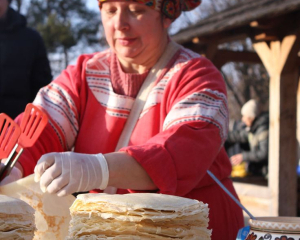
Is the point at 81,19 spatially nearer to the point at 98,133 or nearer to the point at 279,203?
the point at 279,203

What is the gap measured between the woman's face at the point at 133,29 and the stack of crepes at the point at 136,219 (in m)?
0.96

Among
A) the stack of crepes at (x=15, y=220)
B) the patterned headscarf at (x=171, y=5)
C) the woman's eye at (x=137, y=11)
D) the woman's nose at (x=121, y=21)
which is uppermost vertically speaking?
the patterned headscarf at (x=171, y=5)

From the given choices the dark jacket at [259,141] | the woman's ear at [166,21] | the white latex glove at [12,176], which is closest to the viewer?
the white latex glove at [12,176]

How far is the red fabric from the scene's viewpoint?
1.57 meters

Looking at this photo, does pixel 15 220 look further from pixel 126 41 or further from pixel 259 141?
pixel 259 141

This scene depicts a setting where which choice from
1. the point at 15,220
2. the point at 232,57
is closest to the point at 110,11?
the point at 15,220

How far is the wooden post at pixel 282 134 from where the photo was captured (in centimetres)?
569

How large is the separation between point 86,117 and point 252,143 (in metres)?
5.03

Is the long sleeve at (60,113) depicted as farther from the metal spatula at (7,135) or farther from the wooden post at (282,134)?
the wooden post at (282,134)

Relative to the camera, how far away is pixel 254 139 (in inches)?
265

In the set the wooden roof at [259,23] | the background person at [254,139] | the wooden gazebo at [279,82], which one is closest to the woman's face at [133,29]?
the wooden roof at [259,23]

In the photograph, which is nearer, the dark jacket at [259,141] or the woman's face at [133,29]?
the woman's face at [133,29]

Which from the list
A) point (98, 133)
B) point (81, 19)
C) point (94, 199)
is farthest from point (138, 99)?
point (81, 19)

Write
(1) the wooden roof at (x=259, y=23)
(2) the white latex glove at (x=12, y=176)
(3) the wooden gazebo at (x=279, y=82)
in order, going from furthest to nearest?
(3) the wooden gazebo at (x=279, y=82) → (1) the wooden roof at (x=259, y=23) → (2) the white latex glove at (x=12, y=176)
